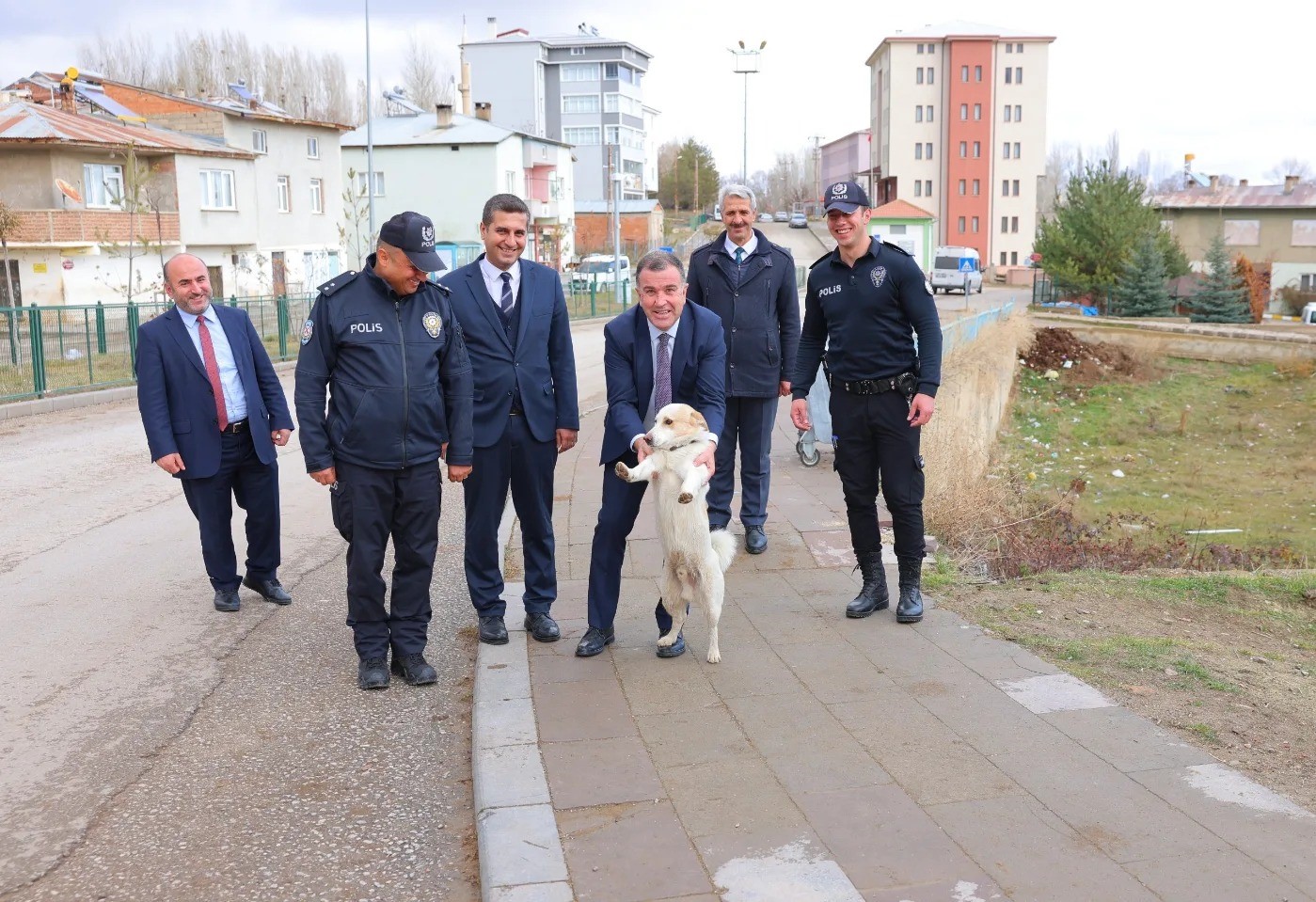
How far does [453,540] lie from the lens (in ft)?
28.7

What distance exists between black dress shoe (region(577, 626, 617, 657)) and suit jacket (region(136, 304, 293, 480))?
235cm

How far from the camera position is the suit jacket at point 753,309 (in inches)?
291

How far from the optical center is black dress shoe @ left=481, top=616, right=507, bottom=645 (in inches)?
232

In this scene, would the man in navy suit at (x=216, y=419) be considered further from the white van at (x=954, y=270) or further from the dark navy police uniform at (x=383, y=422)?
the white van at (x=954, y=270)

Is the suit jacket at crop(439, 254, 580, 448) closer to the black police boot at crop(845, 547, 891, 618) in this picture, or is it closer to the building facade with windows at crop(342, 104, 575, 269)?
the black police boot at crop(845, 547, 891, 618)

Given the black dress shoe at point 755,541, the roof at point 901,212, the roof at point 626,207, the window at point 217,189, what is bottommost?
the black dress shoe at point 755,541

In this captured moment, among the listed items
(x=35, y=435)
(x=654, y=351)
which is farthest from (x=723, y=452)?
(x=35, y=435)

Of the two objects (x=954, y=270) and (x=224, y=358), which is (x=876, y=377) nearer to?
(x=224, y=358)

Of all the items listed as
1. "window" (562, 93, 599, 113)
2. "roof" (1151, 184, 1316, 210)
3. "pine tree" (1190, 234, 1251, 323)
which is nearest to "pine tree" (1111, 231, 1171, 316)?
"pine tree" (1190, 234, 1251, 323)

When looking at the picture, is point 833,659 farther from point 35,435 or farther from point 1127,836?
point 35,435

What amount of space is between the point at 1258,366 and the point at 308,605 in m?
31.0

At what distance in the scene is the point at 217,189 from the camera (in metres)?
43.9

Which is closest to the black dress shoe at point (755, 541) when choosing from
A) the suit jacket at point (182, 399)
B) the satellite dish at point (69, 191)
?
the suit jacket at point (182, 399)

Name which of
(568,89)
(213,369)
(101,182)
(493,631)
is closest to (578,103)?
(568,89)
